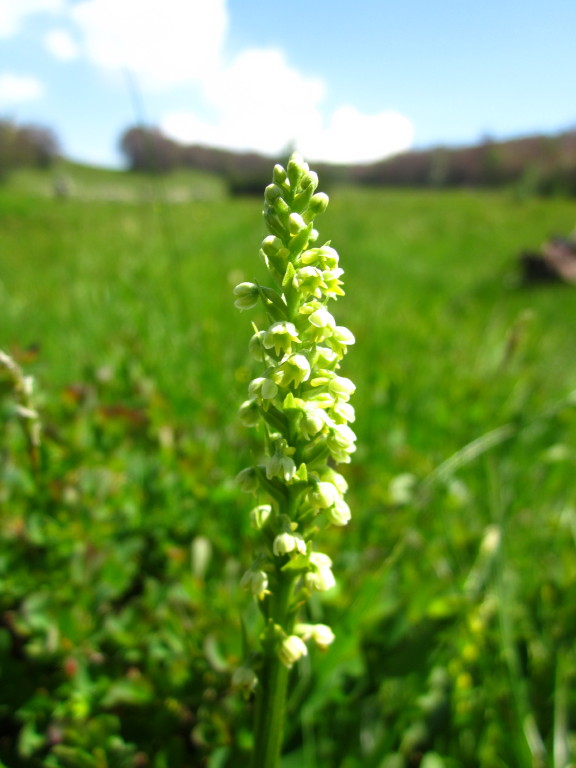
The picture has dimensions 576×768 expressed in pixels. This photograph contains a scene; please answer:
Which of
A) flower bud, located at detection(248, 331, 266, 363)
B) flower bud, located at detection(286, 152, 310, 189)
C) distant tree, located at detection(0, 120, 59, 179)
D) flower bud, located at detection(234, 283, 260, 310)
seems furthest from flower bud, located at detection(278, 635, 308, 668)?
distant tree, located at detection(0, 120, 59, 179)

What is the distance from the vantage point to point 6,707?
169 cm

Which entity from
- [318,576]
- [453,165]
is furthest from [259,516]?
[453,165]

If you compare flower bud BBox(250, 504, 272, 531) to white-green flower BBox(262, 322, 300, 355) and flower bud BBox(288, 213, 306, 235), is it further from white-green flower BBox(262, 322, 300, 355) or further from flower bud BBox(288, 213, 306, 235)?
flower bud BBox(288, 213, 306, 235)

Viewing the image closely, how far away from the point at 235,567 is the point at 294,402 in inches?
48.3

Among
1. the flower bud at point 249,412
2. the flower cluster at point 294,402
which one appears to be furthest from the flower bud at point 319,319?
the flower bud at point 249,412

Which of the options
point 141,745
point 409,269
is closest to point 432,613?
point 141,745

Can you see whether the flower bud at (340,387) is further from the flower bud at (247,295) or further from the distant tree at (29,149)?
the distant tree at (29,149)

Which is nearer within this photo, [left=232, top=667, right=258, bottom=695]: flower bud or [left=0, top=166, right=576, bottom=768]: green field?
[left=232, top=667, right=258, bottom=695]: flower bud

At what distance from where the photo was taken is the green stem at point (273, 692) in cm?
122

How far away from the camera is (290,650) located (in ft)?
3.84

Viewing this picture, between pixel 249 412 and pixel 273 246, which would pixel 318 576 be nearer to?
pixel 249 412

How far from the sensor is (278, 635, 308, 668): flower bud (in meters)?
1.16

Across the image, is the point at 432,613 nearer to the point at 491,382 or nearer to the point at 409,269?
the point at 491,382

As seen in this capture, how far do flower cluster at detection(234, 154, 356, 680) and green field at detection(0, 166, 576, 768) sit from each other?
64 centimetres
